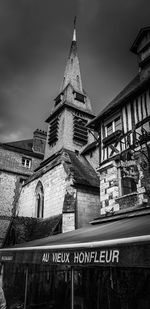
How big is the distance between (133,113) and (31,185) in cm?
901

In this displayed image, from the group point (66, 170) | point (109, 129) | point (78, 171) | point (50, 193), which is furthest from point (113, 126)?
point (50, 193)

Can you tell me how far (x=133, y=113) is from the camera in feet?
27.8

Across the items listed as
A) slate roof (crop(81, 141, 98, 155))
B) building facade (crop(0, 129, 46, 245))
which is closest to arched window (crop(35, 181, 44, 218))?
building facade (crop(0, 129, 46, 245))

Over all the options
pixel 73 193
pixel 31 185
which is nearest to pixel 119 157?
pixel 73 193

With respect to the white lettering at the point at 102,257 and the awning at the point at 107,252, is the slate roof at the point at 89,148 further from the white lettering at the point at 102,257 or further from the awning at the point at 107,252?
the white lettering at the point at 102,257

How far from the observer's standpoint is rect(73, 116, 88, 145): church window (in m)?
16.7

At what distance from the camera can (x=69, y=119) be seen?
56.6 ft

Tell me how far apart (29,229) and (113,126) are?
6.31 meters

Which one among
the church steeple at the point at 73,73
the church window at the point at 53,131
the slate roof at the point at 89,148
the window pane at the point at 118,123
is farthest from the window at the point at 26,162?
the window pane at the point at 118,123

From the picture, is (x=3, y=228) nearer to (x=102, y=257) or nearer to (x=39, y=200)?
(x=39, y=200)

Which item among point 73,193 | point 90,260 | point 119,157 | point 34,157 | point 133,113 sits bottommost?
point 90,260

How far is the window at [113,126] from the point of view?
9126 millimetres

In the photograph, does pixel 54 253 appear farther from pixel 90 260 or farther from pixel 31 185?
pixel 31 185

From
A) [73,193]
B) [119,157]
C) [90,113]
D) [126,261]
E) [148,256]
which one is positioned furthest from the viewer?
[90,113]
